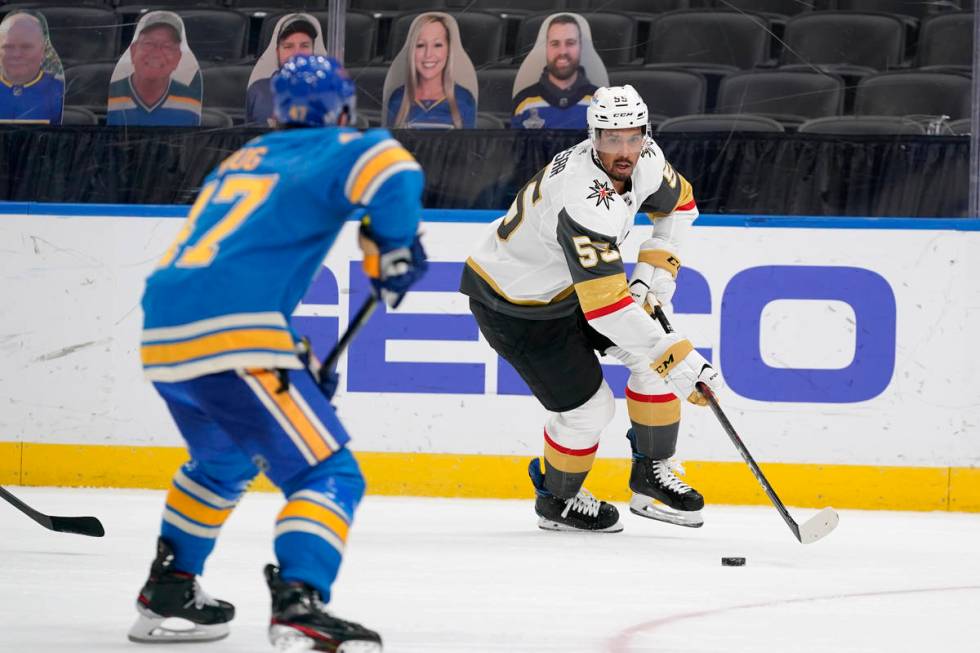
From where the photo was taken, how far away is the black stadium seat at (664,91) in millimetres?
5398

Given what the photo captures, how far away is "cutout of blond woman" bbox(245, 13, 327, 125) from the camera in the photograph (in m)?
5.48

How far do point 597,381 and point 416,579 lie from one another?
1114 mm

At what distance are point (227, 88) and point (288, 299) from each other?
316 cm

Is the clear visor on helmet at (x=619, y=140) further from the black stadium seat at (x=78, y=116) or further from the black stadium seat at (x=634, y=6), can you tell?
the black stadium seat at (x=78, y=116)

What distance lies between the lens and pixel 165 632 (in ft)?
8.99

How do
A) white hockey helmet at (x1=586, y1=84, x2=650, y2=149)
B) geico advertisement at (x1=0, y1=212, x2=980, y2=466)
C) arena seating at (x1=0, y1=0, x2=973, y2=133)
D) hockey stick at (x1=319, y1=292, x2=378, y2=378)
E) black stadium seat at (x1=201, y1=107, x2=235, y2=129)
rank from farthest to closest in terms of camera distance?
black stadium seat at (x1=201, y1=107, x2=235, y2=129), arena seating at (x1=0, y1=0, x2=973, y2=133), geico advertisement at (x1=0, y1=212, x2=980, y2=466), white hockey helmet at (x1=586, y1=84, x2=650, y2=149), hockey stick at (x1=319, y1=292, x2=378, y2=378)

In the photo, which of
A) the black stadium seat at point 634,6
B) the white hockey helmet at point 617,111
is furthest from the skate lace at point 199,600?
the black stadium seat at point 634,6

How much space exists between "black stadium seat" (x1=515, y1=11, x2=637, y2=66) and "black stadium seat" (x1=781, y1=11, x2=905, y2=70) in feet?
1.78

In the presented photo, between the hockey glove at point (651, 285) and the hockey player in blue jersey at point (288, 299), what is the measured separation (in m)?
1.99

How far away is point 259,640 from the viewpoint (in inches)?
108

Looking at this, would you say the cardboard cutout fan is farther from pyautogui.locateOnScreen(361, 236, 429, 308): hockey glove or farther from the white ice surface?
pyautogui.locateOnScreen(361, 236, 429, 308): hockey glove

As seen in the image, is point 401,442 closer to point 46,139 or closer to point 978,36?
point 46,139

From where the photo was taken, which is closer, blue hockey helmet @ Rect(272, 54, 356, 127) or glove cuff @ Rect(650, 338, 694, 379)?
blue hockey helmet @ Rect(272, 54, 356, 127)

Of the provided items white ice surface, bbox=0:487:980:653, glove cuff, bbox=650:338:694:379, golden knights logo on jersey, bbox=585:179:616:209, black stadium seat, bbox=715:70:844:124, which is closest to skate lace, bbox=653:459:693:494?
white ice surface, bbox=0:487:980:653
